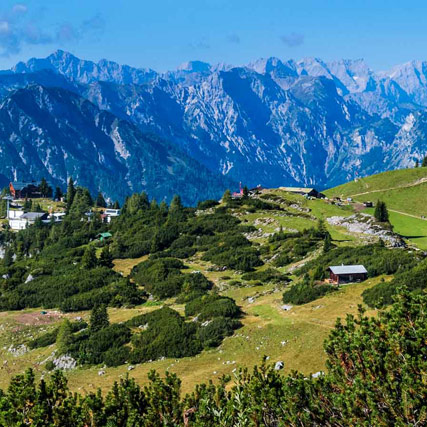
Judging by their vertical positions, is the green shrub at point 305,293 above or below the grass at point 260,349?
above

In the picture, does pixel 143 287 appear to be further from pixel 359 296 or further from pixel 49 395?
pixel 49 395

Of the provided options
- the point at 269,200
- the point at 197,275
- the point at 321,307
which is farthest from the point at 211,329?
the point at 269,200

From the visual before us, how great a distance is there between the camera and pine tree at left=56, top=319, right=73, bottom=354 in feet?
170

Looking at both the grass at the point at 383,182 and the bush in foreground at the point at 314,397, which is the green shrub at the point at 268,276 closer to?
the bush in foreground at the point at 314,397

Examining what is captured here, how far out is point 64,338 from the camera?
2137 inches

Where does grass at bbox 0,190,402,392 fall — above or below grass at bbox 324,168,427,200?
below

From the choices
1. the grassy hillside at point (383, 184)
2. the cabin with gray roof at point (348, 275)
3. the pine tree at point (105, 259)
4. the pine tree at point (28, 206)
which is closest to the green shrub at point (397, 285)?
the cabin with gray roof at point (348, 275)

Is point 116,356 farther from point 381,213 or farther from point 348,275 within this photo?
point 381,213

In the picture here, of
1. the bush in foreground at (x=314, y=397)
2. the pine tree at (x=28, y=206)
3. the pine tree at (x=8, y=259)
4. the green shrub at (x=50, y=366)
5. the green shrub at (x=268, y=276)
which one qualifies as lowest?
the green shrub at (x=50, y=366)

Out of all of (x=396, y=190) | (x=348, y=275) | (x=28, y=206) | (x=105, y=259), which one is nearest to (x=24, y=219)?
(x=28, y=206)

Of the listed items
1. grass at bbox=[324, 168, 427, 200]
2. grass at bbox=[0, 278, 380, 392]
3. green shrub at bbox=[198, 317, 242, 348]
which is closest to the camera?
grass at bbox=[0, 278, 380, 392]

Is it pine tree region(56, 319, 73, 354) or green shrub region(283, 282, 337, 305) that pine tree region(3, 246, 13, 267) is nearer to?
pine tree region(56, 319, 73, 354)

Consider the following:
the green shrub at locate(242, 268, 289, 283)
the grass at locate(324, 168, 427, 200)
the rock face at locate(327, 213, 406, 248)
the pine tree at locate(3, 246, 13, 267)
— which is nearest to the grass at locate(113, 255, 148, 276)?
the green shrub at locate(242, 268, 289, 283)

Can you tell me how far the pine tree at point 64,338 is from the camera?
51781 millimetres
